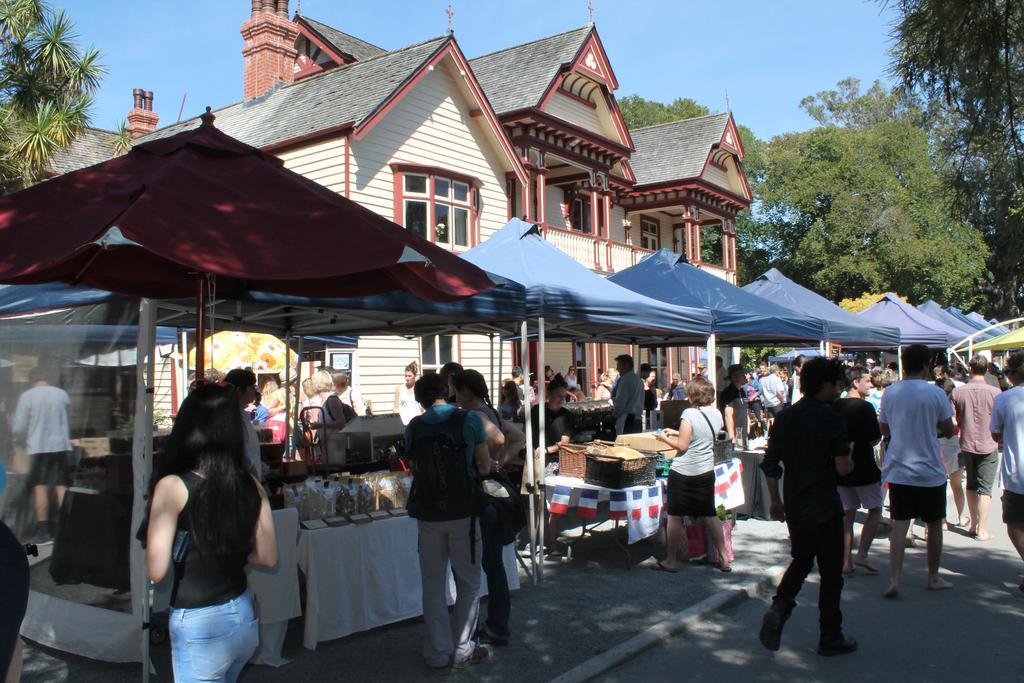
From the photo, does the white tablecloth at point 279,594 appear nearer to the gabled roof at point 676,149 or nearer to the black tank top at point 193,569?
the black tank top at point 193,569

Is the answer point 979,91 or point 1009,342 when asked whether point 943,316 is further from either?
point 979,91

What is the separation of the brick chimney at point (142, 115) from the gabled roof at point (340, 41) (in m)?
8.25

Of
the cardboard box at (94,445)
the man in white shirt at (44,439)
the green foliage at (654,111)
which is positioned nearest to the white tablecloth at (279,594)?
the cardboard box at (94,445)

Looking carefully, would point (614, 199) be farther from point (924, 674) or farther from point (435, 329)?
point (924, 674)

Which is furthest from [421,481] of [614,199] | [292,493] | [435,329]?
[614,199]

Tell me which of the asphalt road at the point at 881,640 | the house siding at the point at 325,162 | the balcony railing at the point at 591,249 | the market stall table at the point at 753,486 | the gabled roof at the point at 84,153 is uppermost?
the gabled roof at the point at 84,153

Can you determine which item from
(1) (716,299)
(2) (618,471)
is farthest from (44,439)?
(1) (716,299)

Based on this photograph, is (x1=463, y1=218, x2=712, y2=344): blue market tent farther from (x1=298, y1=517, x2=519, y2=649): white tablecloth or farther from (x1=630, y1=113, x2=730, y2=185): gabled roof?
(x1=630, y1=113, x2=730, y2=185): gabled roof

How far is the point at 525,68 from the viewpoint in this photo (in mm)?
20688

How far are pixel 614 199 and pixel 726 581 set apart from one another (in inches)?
771

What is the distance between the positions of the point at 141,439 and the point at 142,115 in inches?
968

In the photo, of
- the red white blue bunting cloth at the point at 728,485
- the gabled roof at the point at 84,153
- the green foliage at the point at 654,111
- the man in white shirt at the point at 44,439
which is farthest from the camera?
the green foliage at the point at 654,111

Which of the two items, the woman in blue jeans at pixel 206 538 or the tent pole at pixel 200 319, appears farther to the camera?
the tent pole at pixel 200 319

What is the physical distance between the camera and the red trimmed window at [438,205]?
52.3 ft
